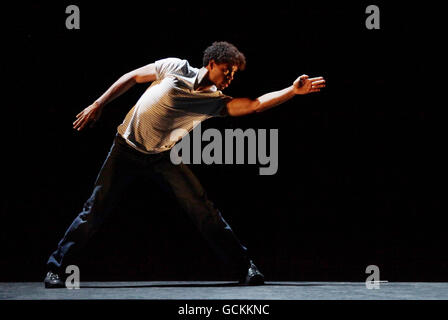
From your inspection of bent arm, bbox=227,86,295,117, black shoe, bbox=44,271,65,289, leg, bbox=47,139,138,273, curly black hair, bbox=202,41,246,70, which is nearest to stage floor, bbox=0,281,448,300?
black shoe, bbox=44,271,65,289

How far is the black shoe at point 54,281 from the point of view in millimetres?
2594

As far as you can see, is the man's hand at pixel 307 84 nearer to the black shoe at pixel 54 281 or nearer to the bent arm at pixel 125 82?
the bent arm at pixel 125 82

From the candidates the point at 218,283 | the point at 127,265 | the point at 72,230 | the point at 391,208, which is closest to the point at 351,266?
the point at 391,208

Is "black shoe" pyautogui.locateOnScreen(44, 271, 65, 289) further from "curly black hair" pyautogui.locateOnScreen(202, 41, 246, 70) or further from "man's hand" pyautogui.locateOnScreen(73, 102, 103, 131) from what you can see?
"curly black hair" pyautogui.locateOnScreen(202, 41, 246, 70)

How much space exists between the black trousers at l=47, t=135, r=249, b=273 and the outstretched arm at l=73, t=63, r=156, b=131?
17 cm

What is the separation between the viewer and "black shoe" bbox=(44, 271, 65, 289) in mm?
2594

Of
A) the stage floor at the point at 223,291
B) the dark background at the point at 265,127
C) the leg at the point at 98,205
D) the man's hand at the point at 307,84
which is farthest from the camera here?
the dark background at the point at 265,127

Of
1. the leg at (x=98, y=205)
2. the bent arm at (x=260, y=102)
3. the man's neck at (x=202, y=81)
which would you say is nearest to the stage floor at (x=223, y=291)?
the leg at (x=98, y=205)

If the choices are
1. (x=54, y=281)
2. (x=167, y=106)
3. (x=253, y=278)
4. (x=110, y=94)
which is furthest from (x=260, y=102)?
(x=54, y=281)

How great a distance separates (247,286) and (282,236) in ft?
3.71

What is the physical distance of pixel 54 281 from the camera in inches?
102

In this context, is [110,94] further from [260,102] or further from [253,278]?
[253,278]

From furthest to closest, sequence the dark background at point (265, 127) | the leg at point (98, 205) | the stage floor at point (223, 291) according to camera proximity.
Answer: the dark background at point (265, 127)
the leg at point (98, 205)
the stage floor at point (223, 291)

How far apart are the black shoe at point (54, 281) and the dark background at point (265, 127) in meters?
0.78
